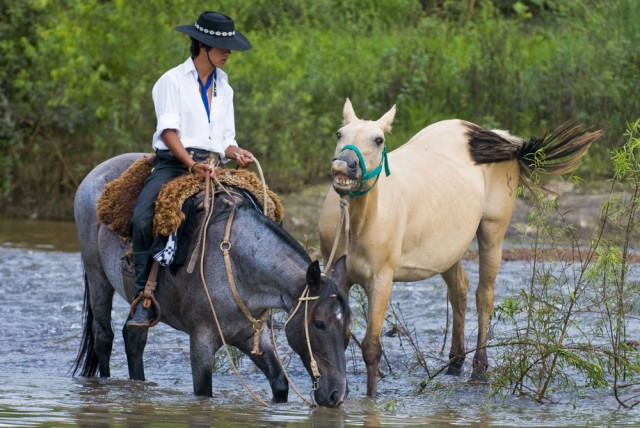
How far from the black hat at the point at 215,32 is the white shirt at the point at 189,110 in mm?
218

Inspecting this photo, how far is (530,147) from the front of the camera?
815 cm

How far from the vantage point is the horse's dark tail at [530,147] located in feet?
26.2

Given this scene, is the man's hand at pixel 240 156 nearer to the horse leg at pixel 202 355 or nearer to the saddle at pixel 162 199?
the saddle at pixel 162 199

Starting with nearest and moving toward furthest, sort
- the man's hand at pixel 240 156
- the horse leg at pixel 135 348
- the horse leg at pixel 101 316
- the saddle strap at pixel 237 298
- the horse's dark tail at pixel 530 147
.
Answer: the saddle strap at pixel 237 298 → the man's hand at pixel 240 156 → the horse leg at pixel 135 348 → the horse leg at pixel 101 316 → the horse's dark tail at pixel 530 147

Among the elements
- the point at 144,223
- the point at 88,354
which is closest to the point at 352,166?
the point at 144,223

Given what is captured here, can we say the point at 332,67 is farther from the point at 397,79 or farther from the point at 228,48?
the point at 228,48

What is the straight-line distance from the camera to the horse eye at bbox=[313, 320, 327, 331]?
18.2 feet

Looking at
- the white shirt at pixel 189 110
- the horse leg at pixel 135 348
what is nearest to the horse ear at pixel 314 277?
the white shirt at pixel 189 110

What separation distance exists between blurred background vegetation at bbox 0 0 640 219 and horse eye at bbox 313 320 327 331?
34.1 feet

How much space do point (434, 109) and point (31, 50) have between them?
23.4 ft

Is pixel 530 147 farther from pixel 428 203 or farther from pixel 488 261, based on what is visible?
pixel 428 203

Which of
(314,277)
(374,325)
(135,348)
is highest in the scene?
(314,277)

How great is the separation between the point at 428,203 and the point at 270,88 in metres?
10.0

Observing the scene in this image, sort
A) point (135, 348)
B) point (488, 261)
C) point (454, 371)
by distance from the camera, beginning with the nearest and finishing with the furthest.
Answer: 1. point (135, 348)
2. point (454, 371)
3. point (488, 261)
